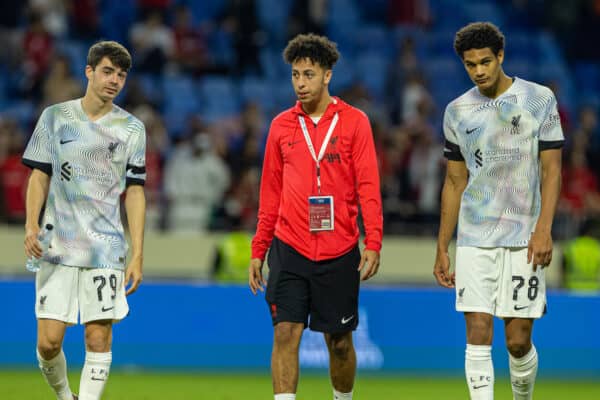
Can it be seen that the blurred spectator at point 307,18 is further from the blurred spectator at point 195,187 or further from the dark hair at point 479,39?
the dark hair at point 479,39

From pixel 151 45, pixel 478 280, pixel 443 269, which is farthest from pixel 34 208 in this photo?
pixel 151 45

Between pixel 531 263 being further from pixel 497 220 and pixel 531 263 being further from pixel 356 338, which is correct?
pixel 356 338

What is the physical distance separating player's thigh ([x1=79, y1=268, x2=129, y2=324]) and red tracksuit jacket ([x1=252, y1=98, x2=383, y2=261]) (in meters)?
1.09

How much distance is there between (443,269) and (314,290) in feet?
2.84

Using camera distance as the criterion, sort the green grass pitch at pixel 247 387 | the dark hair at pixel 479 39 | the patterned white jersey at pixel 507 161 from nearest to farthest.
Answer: the dark hair at pixel 479 39 < the patterned white jersey at pixel 507 161 < the green grass pitch at pixel 247 387

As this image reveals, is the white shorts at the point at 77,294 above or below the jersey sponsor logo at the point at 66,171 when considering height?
below

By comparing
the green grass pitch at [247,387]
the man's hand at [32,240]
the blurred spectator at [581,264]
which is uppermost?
the man's hand at [32,240]

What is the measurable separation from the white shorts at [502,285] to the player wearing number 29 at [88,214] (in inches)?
83.7

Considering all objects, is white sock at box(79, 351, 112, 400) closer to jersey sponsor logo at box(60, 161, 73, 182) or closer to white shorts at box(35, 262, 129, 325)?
white shorts at box(35, 262, 129, 325)

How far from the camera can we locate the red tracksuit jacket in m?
8.84

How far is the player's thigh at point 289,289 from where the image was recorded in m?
8.84

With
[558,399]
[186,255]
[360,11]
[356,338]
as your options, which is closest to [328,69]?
[558,399]

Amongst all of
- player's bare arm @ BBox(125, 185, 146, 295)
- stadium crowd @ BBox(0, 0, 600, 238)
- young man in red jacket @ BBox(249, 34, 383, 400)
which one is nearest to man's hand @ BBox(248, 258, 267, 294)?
young man in red jacket @ BBox(249, 34, 383, 400)

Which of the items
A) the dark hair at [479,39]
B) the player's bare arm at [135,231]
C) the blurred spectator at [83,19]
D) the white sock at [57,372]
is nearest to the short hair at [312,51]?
the dark hair at [479,39]
